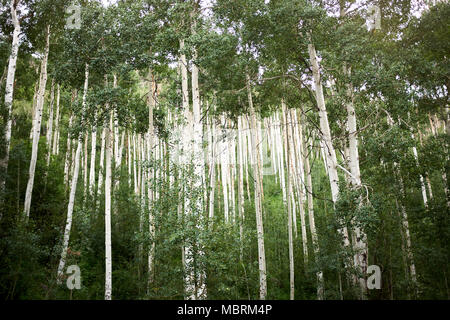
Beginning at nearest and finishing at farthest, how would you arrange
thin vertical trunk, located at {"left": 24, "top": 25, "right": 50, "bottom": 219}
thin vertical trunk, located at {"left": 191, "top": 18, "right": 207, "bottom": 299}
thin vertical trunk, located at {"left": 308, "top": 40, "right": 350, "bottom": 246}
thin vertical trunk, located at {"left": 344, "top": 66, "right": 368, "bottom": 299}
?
thin vertical trunk, located at {"left": 191, "top": 18, "right": 207, "bottom": 299}, thin vertical trunk, located at {"left": 344, "top": 66, "right": 368, "bottom": 299}, thin vertical trunk, located at {"left": 308, "top": 40, "right": 350, "bottom": 246}, thin vertical trunk, located at {"left": 24, "top": 25, "right": 50, "bottom": 219}

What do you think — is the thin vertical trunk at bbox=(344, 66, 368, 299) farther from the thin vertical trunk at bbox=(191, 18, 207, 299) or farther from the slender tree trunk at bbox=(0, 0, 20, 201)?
the slender tree trunk at bbox=(0, 0, 20, 201)

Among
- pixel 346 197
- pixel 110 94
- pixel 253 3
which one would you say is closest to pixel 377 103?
pixel 346 197

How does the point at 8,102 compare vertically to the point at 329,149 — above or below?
above

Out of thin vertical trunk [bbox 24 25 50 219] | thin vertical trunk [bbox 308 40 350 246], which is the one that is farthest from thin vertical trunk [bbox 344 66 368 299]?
thin vertical trunk [bbox 24 25 50 219]

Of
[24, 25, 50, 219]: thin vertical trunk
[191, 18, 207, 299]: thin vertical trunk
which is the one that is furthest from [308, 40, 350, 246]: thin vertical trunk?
[24, 25, 50, 219]: thin vertical trunk

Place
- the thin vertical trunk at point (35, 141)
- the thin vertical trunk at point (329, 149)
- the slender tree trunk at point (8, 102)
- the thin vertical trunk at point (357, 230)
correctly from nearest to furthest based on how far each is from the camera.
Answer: the thin vertical trunk at point (357, 230) < the slender tree trunk at point (8, 102) < the thin vertical trunk at point (329, 149) < the thin vertical trunk at point (35, 141)

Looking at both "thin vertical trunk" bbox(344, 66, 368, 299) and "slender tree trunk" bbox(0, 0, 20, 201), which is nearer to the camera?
"thin vertical trunk" bbox(344, 66, 368, 299)

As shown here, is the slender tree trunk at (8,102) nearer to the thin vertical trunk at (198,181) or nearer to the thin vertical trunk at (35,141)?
the thin vertical trunk at (35,141)

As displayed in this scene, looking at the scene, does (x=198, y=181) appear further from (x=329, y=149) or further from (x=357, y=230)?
(x=357, y=230)

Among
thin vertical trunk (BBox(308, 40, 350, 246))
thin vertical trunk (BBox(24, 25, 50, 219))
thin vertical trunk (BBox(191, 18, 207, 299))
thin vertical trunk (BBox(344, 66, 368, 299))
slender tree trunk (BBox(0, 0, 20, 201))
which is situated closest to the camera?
thin vertical trunk (BBox(191, 18, 207, 299))

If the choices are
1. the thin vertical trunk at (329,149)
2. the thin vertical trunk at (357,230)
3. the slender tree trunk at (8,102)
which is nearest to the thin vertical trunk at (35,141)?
the slender tree trunk at (8,102)

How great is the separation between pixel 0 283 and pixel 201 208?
17.9 feet

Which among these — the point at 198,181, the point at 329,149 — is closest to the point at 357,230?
the point at 329,149

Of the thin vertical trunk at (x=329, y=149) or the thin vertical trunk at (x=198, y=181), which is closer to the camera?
the thin vertical trunk at (x=198, y=181)
